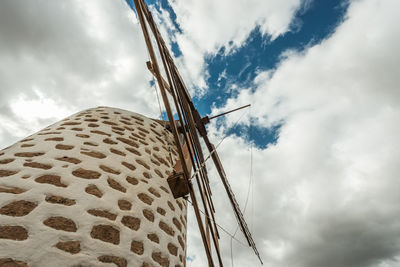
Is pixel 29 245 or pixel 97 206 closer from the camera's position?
pixel 29 245

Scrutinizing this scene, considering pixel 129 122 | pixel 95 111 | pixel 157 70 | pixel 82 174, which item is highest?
pixel 95 111

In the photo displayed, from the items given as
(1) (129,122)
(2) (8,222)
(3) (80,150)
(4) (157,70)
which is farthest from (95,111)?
(2) (8,222)

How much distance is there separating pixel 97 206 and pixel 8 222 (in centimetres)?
68

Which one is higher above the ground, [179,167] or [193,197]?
[179,167]

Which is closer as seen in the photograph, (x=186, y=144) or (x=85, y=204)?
(x=85, y=204)

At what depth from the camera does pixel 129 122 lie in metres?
4.64

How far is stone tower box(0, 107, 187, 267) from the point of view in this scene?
1.67 metres

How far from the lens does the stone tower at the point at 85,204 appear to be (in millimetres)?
1668

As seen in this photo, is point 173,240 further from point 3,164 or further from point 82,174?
point 3,164

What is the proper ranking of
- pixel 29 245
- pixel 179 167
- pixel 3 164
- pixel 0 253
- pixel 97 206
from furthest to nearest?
pixel 179 167 → pixel 3 164 → pixel 97 206 → pixel 29 245 → pixel 0 253

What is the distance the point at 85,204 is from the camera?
2049 mm

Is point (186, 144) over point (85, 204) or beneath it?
over

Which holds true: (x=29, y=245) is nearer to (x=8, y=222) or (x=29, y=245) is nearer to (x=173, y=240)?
(x=8, y=222)

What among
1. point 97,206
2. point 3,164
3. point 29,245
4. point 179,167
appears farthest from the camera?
point 179,167
